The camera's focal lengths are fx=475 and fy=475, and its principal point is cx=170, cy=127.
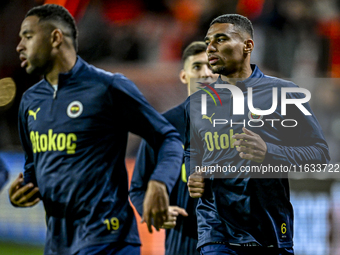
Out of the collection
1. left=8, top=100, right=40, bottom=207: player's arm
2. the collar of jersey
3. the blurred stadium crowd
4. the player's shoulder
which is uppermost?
the blurred stadium crowd

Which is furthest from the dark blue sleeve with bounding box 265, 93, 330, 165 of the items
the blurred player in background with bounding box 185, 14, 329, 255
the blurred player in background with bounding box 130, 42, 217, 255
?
the blurred player in background with bounding box 130, 42, 217, 255

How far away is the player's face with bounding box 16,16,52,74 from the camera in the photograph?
357 centimetres

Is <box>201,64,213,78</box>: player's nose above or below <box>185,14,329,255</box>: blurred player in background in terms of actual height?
above

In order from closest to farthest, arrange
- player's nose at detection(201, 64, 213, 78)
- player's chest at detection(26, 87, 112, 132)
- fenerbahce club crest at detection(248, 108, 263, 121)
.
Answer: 1. fenerbahce club crest at detection(248, 108, 263, 121)
2. player's chest at detection(26, 87, 112, 132)
3. player's nose at detection(201, 64, 213, 78)

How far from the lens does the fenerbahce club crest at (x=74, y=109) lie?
136 inches

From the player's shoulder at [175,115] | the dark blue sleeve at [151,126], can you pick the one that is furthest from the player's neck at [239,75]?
the player's shoulder at [175,115]

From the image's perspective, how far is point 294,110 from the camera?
3.07 meters

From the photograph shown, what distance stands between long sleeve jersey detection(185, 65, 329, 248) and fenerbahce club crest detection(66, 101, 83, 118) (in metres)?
0.91

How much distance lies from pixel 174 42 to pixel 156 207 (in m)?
8.85

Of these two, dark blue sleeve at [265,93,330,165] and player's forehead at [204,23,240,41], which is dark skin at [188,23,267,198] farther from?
dark blue sleeve at [265,93,330,165]

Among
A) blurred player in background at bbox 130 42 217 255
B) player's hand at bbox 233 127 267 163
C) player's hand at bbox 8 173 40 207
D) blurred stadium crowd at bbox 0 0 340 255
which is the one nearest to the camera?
player's hand at bbox 233 127 267 163

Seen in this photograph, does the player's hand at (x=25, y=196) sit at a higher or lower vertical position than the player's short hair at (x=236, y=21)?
lower

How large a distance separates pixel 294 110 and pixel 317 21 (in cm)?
858

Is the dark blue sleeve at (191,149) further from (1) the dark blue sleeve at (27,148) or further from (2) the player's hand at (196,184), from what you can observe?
(1) the dark blue sleeve at (27,148)
